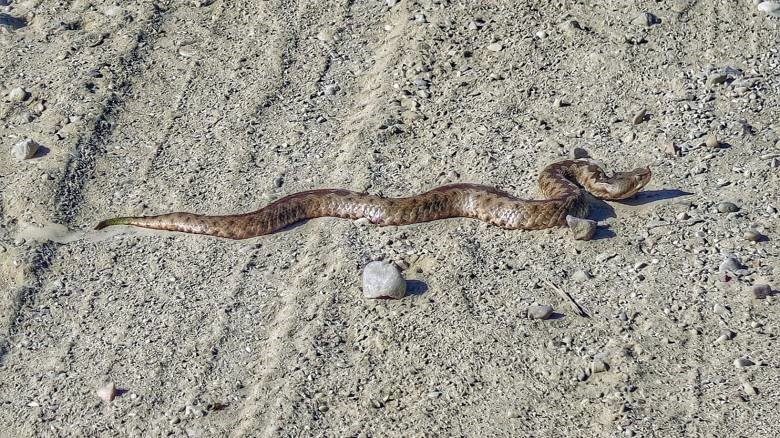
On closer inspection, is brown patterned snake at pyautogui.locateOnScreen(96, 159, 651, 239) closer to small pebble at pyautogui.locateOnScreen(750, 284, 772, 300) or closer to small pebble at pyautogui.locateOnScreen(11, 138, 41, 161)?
small pebble at pyautogui.locateOnScreen(11, 138, 41, 161)

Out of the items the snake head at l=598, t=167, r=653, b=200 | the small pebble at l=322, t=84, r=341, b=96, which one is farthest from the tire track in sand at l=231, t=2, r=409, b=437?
the snake head at l=598, t=167, r=653, b=200

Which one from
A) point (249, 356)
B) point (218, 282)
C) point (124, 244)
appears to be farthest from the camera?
point (124, 244)

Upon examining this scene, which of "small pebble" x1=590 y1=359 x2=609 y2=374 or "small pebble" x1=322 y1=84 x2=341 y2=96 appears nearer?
"small pebble" x1=590 y1=359 x2=609 y2=374

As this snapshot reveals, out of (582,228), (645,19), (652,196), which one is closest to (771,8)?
(645,19)

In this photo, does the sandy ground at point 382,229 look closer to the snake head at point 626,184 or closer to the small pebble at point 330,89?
the small pebble at point 330,89

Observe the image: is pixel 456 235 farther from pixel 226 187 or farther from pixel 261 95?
pixel 261 95

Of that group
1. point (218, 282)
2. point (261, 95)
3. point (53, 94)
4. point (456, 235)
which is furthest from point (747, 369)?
point (53, 94)

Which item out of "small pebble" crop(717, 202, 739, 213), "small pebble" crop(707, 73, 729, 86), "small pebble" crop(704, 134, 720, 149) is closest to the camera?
"small pebble" crop(717, 202, 739, 213)
